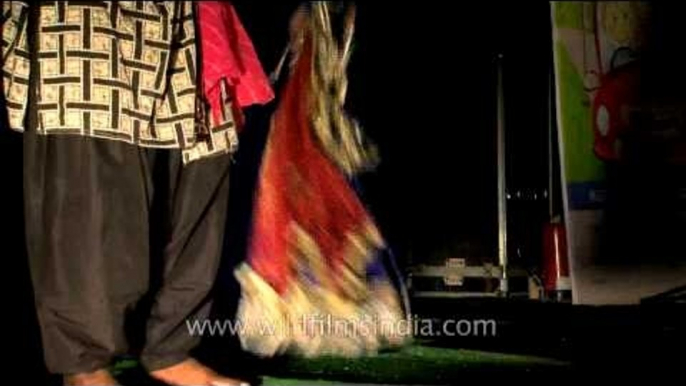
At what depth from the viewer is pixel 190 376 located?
5.96 ft

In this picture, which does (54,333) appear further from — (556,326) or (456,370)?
(556,326)

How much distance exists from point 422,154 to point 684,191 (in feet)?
2.53

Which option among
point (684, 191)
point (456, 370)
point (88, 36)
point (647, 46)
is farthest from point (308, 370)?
point (647, 46)

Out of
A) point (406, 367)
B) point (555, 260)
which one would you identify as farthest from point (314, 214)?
point (555, 260)

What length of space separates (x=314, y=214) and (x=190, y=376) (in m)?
0.66

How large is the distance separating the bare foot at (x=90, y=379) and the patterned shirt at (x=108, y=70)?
509 millimetres

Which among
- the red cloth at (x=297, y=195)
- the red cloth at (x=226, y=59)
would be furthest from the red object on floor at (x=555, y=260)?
the red cloth at (x=226, y=59)

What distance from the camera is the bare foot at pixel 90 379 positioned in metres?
1.67

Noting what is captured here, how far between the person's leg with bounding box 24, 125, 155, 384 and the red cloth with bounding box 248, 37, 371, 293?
1.77 feet

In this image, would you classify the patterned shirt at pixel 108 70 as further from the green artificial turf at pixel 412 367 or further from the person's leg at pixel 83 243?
the green artificial turf at pixel 412 367

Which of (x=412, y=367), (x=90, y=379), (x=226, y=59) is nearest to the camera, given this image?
(x=90, y=379)

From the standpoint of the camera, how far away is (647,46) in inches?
90.4

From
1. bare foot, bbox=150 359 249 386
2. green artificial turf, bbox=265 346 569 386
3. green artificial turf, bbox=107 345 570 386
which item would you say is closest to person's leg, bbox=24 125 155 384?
bare foot, bbox=150 359 249 386

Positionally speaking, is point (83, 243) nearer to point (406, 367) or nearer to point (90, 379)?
point (90, 379)
